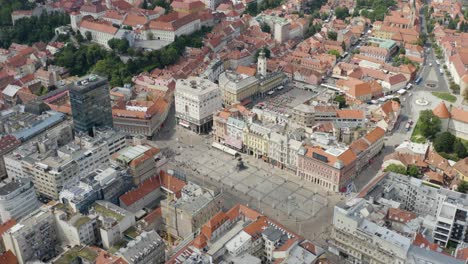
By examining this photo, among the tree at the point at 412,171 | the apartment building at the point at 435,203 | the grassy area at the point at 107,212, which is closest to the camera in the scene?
the apartment building at the point at 435,203

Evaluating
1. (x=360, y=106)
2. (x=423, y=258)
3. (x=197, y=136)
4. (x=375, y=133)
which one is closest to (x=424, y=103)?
(x=360, y=106)

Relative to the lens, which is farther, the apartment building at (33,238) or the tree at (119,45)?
the tree at (119,45)

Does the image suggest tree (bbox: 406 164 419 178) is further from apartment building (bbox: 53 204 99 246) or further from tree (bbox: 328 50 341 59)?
tree (bbox: 328 50 341 59)

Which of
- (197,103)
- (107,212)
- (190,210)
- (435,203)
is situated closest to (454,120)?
(435,203)

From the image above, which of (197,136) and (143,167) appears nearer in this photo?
(143,167)

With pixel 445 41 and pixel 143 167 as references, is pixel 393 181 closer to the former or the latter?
pixel 143 167

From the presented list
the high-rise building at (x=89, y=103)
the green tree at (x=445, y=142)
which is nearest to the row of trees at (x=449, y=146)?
the green tree at (x=445, y=142)

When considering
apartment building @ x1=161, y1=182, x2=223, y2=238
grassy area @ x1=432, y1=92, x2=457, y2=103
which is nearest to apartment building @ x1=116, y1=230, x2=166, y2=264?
apartment building @ x1=161, y1=182, x2=223, y2=238

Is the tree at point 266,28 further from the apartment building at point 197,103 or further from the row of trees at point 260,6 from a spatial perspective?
the apartment building at point 197,103
